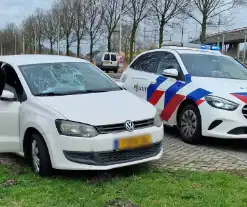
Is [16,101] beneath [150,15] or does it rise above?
beneath

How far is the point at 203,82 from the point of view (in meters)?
6.62

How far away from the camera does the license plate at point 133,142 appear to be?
14.8ft

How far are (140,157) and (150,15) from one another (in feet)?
108

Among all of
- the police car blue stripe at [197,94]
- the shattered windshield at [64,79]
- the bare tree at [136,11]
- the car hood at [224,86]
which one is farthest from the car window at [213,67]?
the bare tree at [136,11]

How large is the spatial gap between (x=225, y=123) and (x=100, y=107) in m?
2.24

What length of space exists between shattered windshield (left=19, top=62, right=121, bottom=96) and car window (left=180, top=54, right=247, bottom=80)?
6.07 feet

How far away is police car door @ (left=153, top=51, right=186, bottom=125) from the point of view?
7.03 metres

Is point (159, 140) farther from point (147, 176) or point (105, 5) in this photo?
point (105, 5)

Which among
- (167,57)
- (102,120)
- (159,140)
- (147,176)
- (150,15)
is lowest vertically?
(147,176)

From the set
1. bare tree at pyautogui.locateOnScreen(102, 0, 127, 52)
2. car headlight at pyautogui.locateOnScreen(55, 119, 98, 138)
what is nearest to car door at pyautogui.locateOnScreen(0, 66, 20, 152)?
car headlight at pyautogui.locateOnScreen(55, 119, 98, 138)

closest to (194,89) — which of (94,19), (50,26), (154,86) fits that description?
(154,86)

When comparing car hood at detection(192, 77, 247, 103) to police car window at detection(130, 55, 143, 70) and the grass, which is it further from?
police car window at detection(130, 55, 143, 70)

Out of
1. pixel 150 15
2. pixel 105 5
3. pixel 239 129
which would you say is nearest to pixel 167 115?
pixel 239 129

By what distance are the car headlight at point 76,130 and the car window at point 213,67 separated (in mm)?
3102
